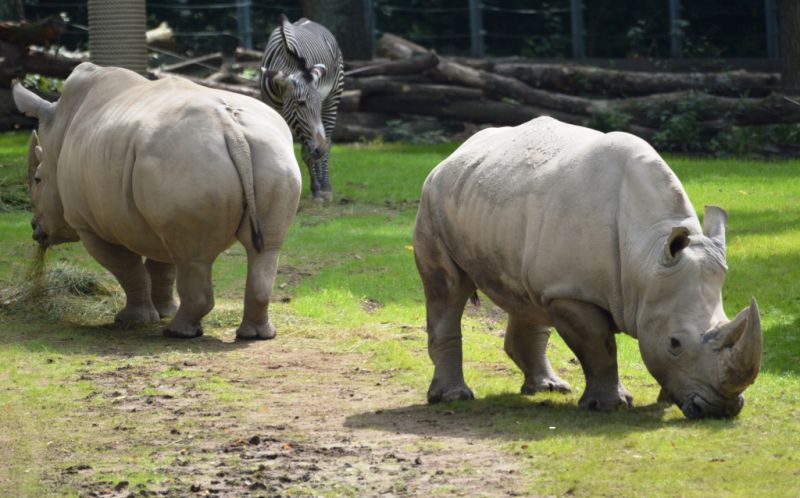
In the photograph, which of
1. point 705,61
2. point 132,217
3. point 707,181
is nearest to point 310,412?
point 132,217

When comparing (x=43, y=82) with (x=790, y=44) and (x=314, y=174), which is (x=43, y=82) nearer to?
(x=314, y=174)

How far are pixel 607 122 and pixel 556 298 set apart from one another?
47.4 feet

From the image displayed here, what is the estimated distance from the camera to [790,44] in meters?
21.9

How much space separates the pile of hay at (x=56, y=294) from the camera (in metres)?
11.9

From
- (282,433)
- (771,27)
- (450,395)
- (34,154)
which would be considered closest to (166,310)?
(34,154)

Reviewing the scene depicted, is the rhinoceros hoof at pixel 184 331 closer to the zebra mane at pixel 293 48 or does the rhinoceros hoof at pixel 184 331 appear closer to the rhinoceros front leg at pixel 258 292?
the rhinoceros front leg at pixel 258 292

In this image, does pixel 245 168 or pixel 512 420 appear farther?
pixel 245 168

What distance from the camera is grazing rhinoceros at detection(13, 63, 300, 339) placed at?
10297 millimetres

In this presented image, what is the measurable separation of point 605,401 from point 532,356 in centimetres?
96

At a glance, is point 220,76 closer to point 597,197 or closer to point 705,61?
point 705,61

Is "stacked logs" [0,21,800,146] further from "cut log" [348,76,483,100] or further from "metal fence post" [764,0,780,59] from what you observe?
"metal fence post" [764,0,780,59]

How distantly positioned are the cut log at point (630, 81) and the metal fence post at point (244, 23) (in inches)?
196

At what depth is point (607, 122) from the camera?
21672mm

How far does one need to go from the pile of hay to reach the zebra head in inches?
200
